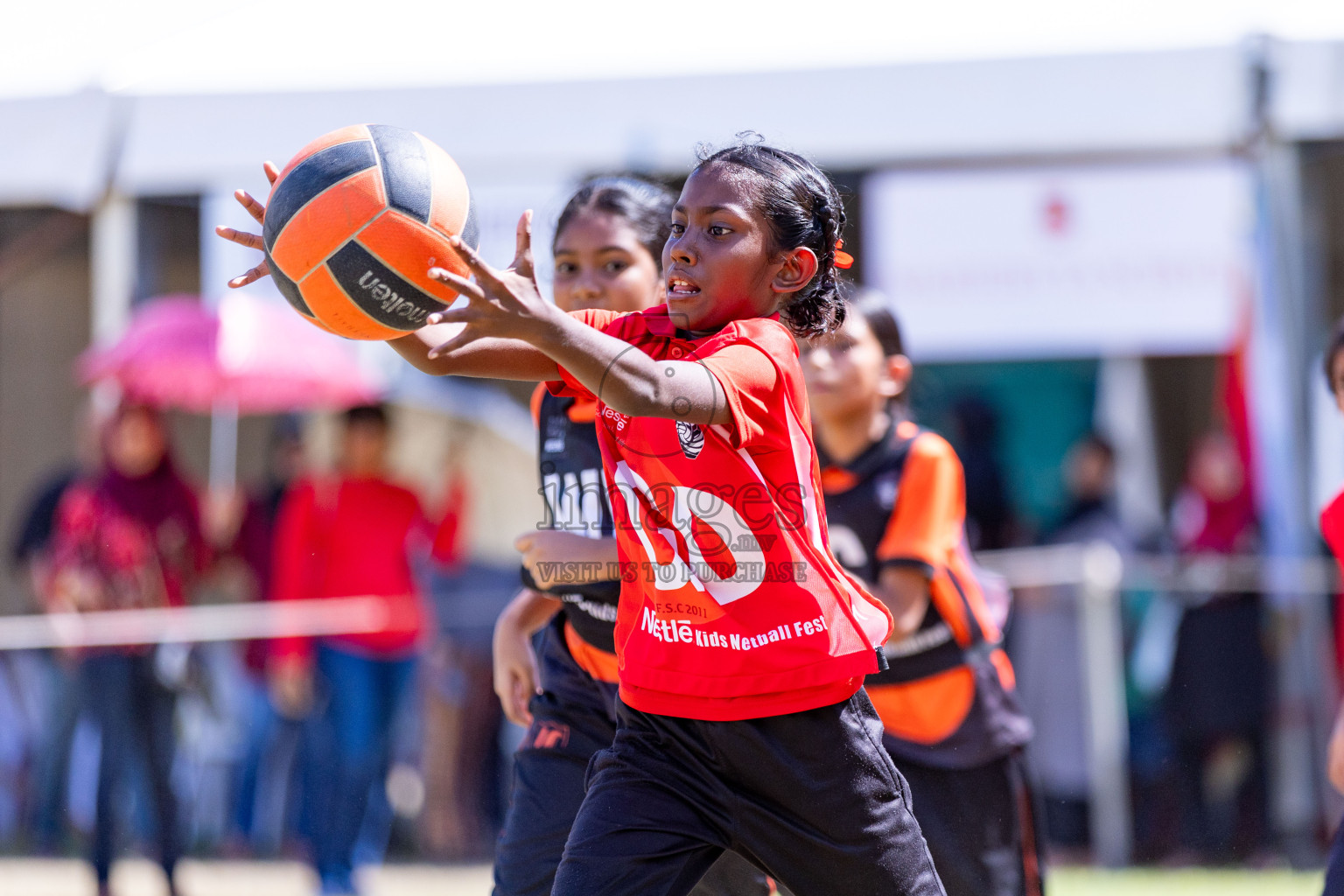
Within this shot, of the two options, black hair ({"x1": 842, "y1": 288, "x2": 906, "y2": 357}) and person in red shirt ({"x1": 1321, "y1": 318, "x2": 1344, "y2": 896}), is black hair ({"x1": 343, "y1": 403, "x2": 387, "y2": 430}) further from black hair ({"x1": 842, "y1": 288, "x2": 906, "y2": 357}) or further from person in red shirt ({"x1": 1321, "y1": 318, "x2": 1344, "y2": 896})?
person in red shirt ({"x1": 1321, "y1": 318, "x2": 1344, "y2": 896})

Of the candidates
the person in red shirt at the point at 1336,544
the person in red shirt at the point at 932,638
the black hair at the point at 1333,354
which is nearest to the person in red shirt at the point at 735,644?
the person in red shirt at the point at 932,638

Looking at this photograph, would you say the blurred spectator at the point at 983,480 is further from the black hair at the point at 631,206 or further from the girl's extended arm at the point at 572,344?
the girl's extended arm at the point at 572,344

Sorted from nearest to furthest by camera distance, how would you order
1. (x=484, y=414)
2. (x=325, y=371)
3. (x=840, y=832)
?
1. (x=840, y=832)
2. (x=325, y=371)
3. (x=484, y=414)

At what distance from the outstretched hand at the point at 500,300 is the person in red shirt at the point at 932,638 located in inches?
57.1

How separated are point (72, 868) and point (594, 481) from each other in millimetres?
5056

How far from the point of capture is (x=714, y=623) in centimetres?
255

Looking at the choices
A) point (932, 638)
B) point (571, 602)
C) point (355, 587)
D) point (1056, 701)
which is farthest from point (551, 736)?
point (1056, 701)

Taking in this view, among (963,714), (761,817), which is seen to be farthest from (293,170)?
(963,714)

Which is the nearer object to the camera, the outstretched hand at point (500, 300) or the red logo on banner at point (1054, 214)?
the outstretched hand at point (500, 300)

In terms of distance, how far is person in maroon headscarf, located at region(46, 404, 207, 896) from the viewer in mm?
6375

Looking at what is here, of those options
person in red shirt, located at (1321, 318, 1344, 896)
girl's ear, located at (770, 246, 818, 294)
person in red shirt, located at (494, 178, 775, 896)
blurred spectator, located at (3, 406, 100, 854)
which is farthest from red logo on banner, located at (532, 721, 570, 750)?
blurred spectator, located at (3, 406, 100, 854)

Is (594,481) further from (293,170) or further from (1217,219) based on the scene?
(1217,219)

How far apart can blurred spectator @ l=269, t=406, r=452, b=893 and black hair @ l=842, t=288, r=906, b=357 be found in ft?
11.5

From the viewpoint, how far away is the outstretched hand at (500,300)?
213 cm
